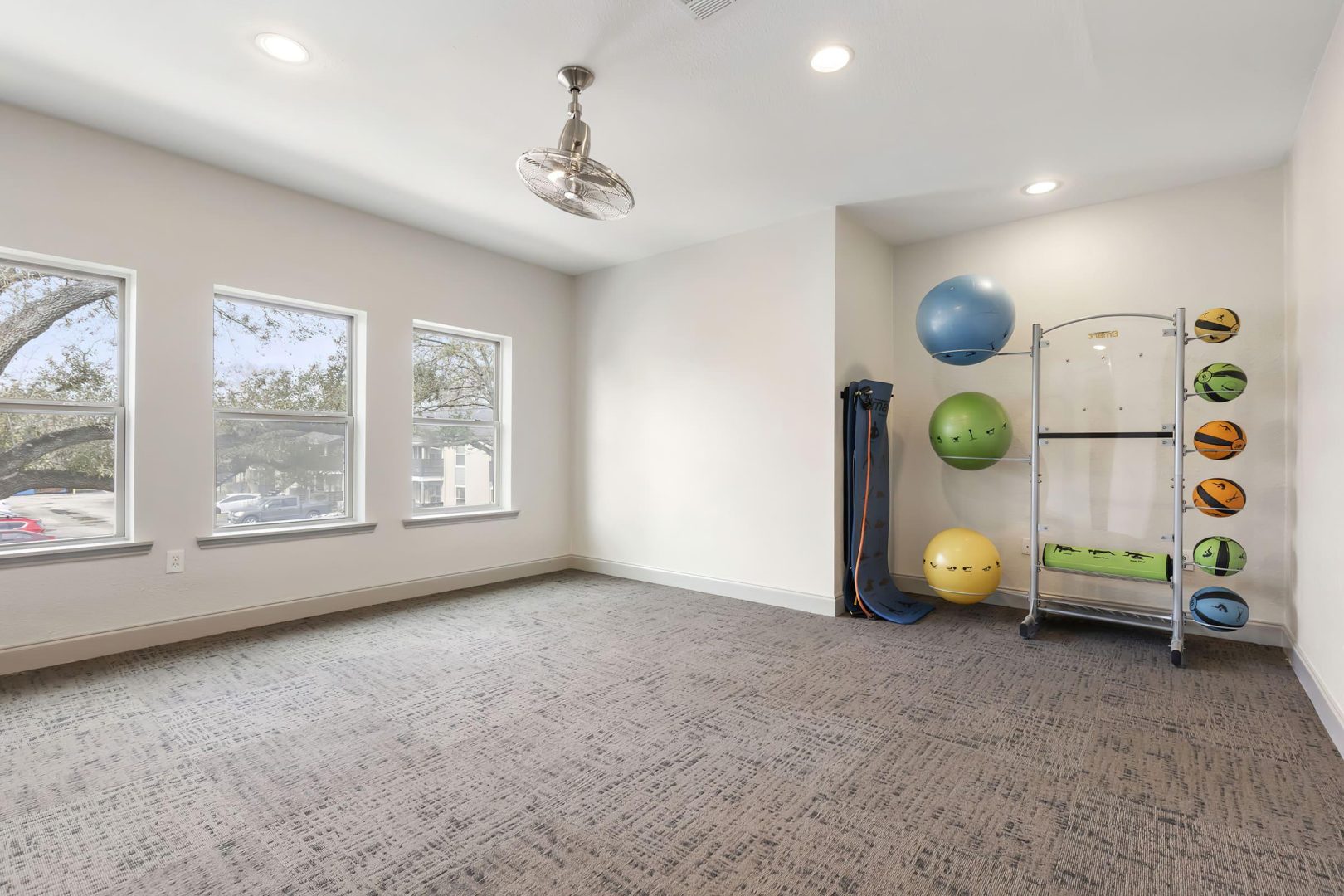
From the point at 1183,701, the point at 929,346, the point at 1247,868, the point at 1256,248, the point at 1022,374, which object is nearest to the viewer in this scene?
the point at 1247,868

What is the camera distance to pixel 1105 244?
4.00 m

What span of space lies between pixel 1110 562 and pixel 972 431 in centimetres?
102

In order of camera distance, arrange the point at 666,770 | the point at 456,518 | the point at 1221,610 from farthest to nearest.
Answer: the point at 456,518 < the point at 1221,610 < the point at 666,770

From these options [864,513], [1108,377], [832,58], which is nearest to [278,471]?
[864,513]

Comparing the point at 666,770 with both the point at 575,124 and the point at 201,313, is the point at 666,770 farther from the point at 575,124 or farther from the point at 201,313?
the point at 201,313

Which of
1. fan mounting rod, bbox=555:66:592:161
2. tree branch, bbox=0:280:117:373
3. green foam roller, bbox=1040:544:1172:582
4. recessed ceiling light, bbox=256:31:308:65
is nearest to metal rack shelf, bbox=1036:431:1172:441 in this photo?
green foam roller, bbox=1040:544:1172:582

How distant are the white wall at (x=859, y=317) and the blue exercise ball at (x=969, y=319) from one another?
1.98ft

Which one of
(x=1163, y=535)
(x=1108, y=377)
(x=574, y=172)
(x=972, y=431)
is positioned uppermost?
(x=574, y=172)

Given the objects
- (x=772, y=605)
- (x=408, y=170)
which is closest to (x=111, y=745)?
(x=408, y=170)

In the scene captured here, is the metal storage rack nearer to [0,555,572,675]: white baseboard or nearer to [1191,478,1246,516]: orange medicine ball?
[1191,478,1246,516]: orange medicine ball

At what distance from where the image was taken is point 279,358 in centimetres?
404

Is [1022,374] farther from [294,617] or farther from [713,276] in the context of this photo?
[294,617]

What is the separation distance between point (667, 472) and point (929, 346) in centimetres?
216

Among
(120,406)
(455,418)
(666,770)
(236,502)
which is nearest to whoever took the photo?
(666,770)
